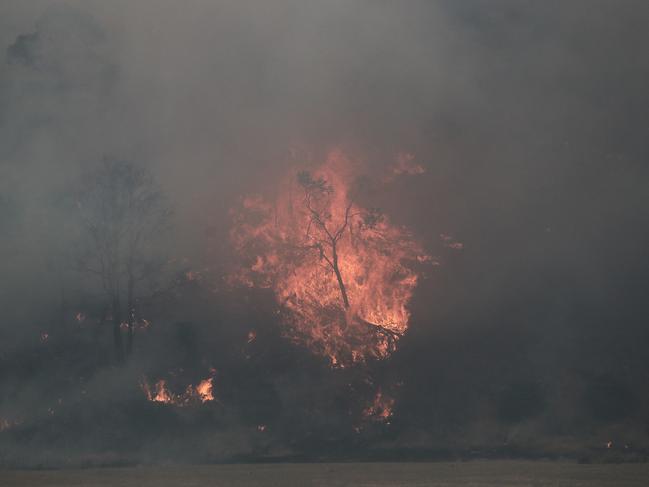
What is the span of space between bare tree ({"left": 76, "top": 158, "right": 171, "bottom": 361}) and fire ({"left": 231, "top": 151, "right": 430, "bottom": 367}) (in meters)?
6.85

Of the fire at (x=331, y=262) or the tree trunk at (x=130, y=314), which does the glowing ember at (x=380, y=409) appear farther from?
the tree trunk at (x=130, y=314)

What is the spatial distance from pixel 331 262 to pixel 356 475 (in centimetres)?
1940

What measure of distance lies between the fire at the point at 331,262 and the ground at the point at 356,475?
11.1 meters

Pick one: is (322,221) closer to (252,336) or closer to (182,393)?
(252,336)

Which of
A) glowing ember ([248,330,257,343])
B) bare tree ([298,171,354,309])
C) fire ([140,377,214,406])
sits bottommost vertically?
fire ([140,377,214,406])

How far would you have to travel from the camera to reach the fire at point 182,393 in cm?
5994

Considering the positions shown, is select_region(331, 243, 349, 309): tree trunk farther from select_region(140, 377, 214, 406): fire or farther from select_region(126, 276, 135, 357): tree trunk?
select_region(126, 276, 135, 357): tree trunk

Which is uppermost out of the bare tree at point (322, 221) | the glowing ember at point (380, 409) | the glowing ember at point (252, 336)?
the bare tree at point (322, 221)

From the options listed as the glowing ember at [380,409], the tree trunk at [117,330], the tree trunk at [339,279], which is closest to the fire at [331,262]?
the tree trunk at [339,279]

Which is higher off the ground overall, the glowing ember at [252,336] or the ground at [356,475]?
the glowing ember at [252,336]

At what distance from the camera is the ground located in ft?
140

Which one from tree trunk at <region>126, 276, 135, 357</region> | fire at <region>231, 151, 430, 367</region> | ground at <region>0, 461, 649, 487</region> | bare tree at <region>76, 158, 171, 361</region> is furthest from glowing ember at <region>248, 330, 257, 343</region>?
ground at <region>0, 461, 649, 487</region>

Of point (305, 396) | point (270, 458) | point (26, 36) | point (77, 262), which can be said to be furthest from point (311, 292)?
point (26, 36)

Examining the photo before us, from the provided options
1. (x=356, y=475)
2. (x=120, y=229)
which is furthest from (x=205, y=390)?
(x=356, y=475)
